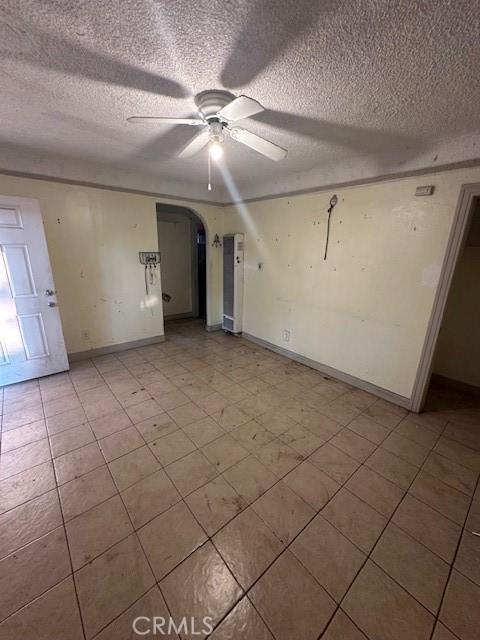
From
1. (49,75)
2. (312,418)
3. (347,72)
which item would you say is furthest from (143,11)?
(312,418)

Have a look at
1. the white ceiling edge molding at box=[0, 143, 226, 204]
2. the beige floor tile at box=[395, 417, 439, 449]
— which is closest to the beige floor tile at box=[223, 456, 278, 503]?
the beige floor tile at box=[395, 417, 439, 449]

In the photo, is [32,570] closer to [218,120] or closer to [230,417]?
[230,417]

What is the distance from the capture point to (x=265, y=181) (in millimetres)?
3443

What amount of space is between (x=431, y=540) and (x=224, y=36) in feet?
8.95

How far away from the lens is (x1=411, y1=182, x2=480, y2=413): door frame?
77.5 inches

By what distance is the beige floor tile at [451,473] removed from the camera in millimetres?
1694

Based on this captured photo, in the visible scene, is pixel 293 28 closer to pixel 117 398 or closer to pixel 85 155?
pixel 85 155

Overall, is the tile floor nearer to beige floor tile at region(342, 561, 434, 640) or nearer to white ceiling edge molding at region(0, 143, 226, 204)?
beige floor tile at region(342, 561, 434, 640)

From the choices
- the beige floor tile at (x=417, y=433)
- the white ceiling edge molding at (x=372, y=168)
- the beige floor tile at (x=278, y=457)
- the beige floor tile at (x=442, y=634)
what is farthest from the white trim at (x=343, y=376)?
the white ceiling edge molding at (x=372, y=168)

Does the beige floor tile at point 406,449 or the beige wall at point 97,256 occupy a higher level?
the beige wall at point 97,256

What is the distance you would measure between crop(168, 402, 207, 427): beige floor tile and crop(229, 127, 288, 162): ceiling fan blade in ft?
7.33

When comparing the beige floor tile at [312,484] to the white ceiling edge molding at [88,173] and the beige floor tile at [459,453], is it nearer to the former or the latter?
the beige floor tile at [459,453]

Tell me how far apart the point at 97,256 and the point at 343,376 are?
11.5 feet

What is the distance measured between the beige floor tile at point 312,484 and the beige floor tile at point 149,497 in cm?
77
